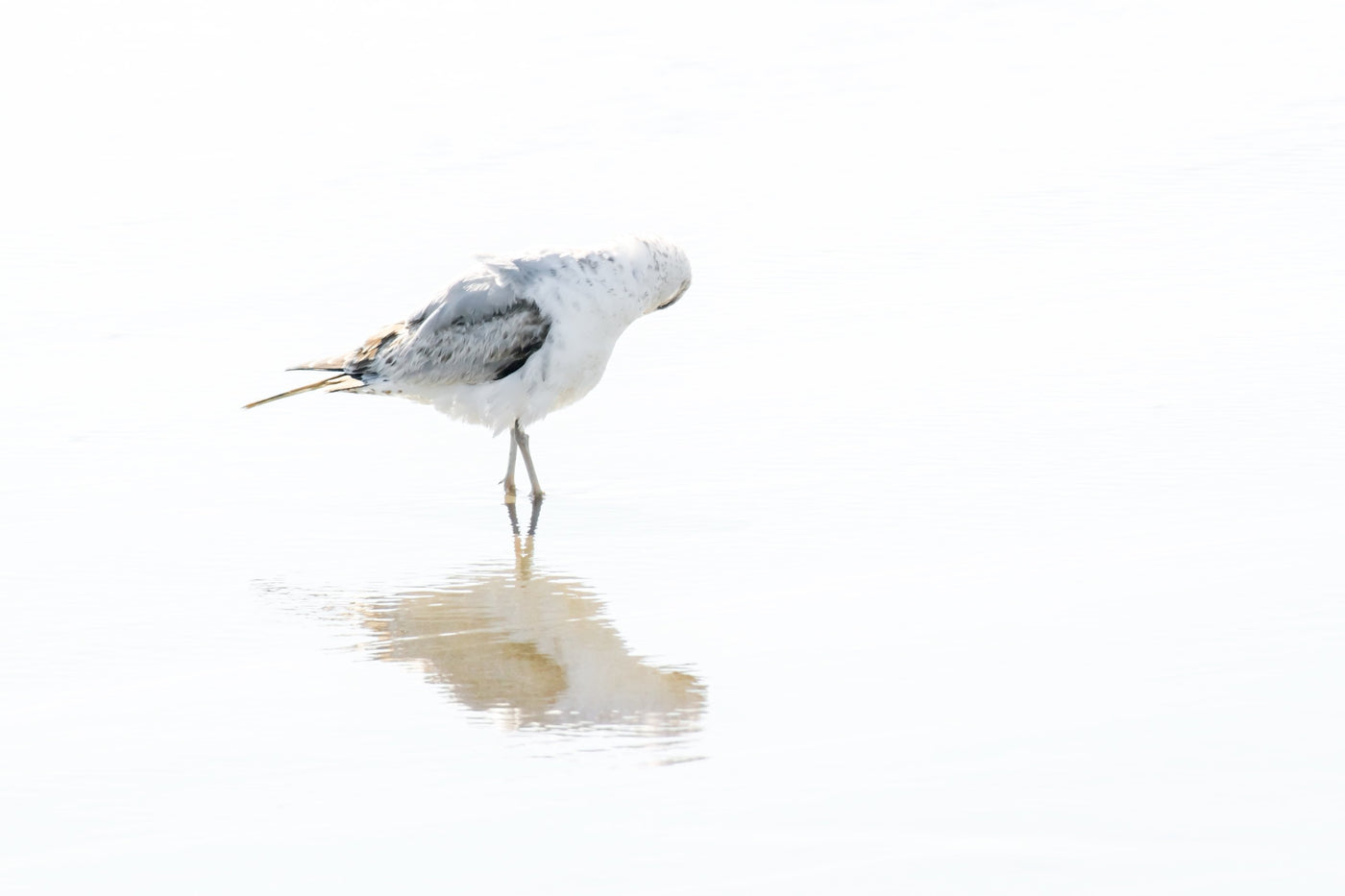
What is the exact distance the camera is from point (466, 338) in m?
8.02

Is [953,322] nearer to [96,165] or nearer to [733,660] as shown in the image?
[733,660]

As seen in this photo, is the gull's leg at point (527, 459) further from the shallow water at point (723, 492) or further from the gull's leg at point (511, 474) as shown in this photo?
the shallow water at point (723, 492)

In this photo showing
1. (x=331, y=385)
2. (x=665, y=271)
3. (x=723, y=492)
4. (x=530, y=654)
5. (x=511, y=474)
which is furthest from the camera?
(x=331, y=385)

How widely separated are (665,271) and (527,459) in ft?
3.05

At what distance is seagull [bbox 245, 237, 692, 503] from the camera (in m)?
7.93

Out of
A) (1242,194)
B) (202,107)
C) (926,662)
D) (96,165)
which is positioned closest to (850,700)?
(926,662)

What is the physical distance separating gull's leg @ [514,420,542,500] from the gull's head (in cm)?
71

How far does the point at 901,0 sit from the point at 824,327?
8.67 m

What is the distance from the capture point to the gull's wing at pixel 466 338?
26.1ft

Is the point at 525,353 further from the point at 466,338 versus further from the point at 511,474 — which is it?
the point at 511,474

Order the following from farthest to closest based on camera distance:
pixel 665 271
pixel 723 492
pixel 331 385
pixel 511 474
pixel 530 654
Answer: pixel 331 385, pixel 665 271, pixel 511 474, pixel 723 492, pixel 530 654

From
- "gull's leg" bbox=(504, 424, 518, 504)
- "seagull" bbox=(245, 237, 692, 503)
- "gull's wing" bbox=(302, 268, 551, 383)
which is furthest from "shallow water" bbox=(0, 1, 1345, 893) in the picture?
"gull's wing" bbox=(302, 268, 551, 383)

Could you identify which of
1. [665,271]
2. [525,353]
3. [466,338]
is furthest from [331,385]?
[665,271]

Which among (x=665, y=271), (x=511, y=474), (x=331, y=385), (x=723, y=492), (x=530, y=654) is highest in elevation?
(x=665, y=271)
